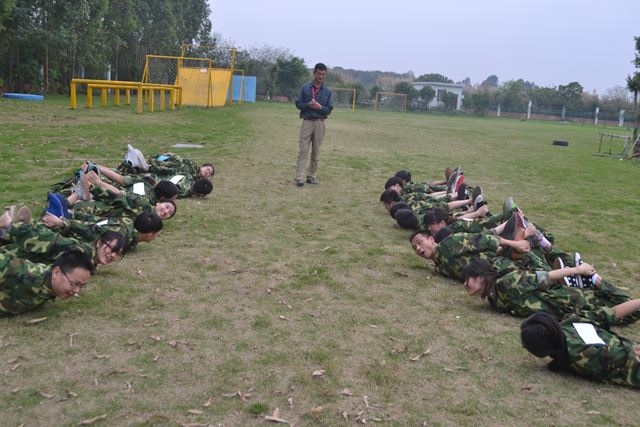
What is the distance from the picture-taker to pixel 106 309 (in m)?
4.12

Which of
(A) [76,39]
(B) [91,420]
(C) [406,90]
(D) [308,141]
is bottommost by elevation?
(B) [91,420]

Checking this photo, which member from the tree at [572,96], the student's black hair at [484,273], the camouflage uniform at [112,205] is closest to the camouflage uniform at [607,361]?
the student's black hair at [484,273]

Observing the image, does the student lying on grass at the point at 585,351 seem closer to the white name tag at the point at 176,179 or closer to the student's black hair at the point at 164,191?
the student's black hair at the point at 164,191

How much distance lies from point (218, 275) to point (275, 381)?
1854mm

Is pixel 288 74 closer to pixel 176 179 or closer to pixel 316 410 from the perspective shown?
pixel 176 179

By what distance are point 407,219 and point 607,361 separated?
11.7 ft

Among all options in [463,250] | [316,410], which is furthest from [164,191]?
[316,410]

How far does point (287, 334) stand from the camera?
12.8 feet

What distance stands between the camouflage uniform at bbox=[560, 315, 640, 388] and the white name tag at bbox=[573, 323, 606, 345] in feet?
0.10

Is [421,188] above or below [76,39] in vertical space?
below

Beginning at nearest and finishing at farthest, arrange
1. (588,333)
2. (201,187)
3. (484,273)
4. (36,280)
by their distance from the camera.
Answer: (588,333), (36,280), (484,273), (201,187)

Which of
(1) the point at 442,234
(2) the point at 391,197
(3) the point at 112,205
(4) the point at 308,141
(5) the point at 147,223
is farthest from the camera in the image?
(4) the point at 308,141

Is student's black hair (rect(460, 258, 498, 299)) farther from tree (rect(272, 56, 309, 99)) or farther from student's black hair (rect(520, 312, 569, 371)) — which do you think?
tree (rect(272, 56, 309, 99))

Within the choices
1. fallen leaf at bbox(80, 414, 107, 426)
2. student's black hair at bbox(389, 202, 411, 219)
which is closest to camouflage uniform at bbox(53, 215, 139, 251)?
fallen leaf at bbox(80, 414, 107, 426)
